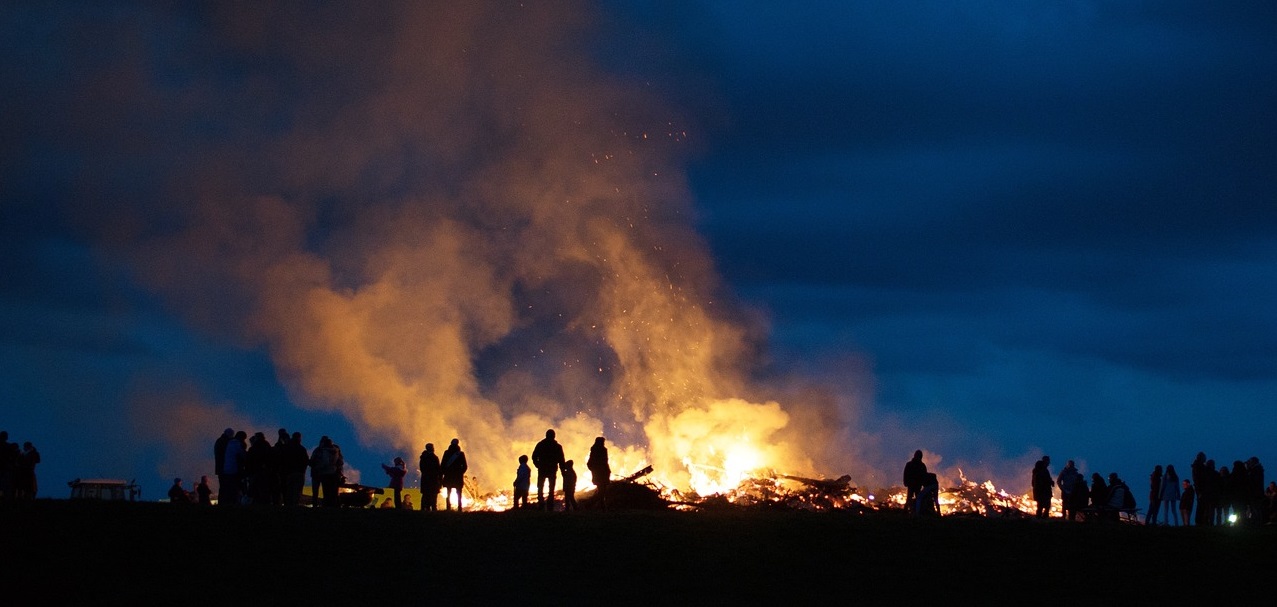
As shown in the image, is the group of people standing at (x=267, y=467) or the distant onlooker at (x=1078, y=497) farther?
the distant onlooker at (x=1078, y=497)

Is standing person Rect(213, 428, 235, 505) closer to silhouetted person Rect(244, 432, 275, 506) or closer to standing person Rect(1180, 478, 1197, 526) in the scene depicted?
silhouetted person Rect(244, 432, 275, 506)

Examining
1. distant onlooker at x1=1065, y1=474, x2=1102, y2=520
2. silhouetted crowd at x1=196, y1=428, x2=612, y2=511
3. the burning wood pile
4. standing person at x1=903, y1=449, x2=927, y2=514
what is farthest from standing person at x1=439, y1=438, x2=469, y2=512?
distant onlooker at x1=1065, y1=474, x2=1102, y2=520

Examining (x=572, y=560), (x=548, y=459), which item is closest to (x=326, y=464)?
(x=548, y=459)

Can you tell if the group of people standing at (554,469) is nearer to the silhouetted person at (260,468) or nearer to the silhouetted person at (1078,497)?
the silhouetted person at (260,468)

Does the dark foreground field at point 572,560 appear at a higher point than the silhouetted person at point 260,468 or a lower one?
lower

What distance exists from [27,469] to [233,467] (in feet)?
15.7

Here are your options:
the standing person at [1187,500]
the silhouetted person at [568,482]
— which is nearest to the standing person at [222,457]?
the silhouetted person at [568,482]

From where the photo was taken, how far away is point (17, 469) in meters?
32.5

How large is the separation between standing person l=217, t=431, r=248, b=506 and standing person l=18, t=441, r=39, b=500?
14.1 ft

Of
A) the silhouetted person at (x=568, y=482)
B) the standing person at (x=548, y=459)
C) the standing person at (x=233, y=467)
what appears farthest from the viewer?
the silhouetted person at (x=568, y=482)

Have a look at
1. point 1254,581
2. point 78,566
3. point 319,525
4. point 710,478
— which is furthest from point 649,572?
point 710,478

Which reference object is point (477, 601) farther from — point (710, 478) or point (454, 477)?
point (710, 478)

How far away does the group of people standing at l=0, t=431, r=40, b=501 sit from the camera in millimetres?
32062

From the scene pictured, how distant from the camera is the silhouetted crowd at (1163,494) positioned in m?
34.7
